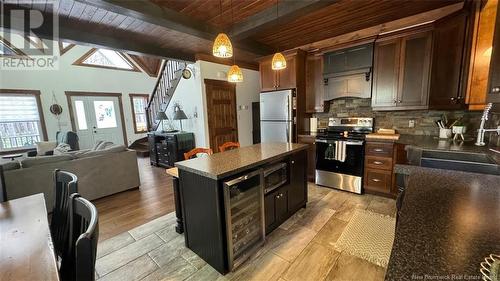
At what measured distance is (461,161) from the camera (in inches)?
80.0

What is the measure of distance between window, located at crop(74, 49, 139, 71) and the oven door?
6.94m

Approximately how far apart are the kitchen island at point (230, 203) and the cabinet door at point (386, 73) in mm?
2013

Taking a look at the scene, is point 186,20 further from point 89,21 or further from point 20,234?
point 20,234

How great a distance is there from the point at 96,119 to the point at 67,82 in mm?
1321

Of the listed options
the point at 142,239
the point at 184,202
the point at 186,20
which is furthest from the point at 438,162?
the point at 186,20

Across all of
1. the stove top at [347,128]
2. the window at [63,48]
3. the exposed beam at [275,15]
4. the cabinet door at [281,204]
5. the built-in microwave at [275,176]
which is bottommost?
the cabinet door at [281,204]

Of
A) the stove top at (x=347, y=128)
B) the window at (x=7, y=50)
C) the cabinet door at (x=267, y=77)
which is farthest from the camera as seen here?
the window at (x=7, y=50)

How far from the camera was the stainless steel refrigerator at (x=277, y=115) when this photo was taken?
3928 mm

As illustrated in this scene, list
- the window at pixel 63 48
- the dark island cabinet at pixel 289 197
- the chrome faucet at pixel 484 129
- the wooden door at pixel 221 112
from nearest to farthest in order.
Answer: the chrome faucet at pixel 484 129, the dark island cabinet at pixel 289 197, the wooden door at pixel 221 112, the window at pixel 63 48

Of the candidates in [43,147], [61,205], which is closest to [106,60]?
[43,147]

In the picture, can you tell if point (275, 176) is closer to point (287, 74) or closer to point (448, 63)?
point (287, 74)

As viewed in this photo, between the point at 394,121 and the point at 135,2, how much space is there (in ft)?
13.5

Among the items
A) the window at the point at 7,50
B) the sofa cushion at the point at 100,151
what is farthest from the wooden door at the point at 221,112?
the window at the point at 7,50

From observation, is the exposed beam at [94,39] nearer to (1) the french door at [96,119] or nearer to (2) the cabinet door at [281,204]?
(2) the cabinet door at [281,204]
